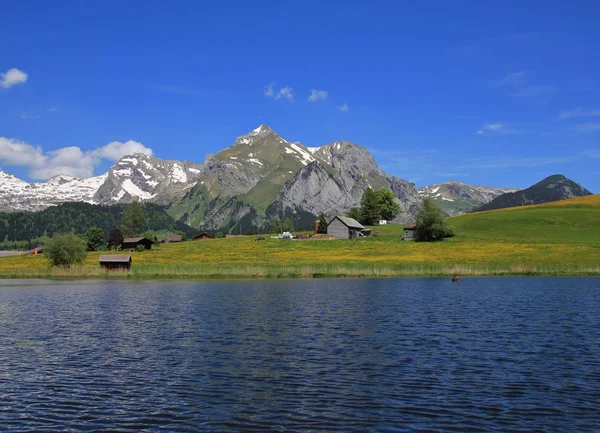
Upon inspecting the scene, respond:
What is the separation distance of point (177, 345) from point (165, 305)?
24.0 metres

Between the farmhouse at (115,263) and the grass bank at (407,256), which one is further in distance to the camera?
the farmhouse at (115,263)

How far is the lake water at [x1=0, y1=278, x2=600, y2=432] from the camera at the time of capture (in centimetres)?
1925

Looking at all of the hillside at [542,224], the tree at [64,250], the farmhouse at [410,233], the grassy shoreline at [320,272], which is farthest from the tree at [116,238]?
the hillside at [542,224]

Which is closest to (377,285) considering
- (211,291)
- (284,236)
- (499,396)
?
(211,291)

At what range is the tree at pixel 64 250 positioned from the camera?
11088cm

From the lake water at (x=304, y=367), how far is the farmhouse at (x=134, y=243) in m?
135

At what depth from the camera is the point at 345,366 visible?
27047mm

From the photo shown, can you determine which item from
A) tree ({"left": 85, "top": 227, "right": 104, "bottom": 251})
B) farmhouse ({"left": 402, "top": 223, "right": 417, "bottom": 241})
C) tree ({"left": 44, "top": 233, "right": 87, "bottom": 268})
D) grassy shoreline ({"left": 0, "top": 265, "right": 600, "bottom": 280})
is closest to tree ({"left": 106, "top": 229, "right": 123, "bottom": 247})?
tree ({"left": 85, "top": 227, "right": 104, "bottom": 251})

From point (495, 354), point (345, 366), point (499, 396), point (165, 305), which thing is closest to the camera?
point (499, 396)

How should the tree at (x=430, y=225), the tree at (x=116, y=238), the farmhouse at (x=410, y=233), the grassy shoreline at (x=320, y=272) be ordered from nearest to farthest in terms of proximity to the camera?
the grassy shoreline at (x=320, y=272) → the tree at (x=430, y=225) → the farmhouse at (x=410, y=233) → the tree at (x=116, y=238)

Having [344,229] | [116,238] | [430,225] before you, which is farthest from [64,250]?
[344,229]

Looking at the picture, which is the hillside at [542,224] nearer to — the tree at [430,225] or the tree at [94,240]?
the tree at [430,225]

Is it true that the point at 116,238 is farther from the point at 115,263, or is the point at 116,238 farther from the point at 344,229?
the point at 115,263

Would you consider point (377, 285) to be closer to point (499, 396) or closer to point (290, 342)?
point (290, 342)
